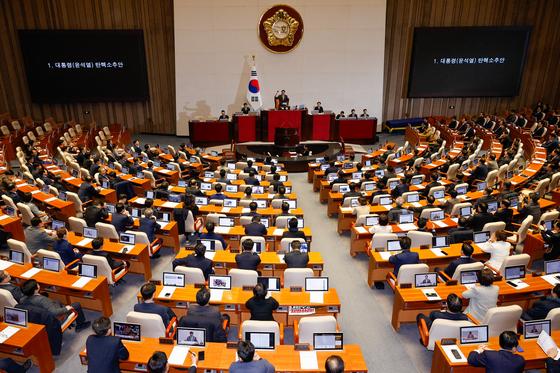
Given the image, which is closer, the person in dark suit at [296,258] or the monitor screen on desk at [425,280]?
the monitor screen on desk at [425,280]

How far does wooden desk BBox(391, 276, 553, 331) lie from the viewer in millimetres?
7113

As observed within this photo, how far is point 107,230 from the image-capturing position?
926 centimetres

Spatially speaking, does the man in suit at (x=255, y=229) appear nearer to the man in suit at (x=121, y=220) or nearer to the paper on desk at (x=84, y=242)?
the man in suit at (x=121, y=220)

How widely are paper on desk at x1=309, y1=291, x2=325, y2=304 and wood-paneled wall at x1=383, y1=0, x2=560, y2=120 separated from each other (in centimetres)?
1885

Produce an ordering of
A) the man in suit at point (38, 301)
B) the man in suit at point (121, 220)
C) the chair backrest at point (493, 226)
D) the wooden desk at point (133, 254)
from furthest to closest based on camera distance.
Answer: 1. the man in suit at point (121, 220)
2. the chair backrest at point (493, 226)
3. the wooden desk at point (133, 254)
4. the man in suit at point (38, 301)

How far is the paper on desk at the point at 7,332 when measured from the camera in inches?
237

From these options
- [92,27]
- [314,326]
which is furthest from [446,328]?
[92,27]

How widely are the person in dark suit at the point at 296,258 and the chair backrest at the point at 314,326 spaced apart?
2.01 m

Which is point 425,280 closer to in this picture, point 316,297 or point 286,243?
point 316,297

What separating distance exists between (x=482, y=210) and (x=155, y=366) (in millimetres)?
8037

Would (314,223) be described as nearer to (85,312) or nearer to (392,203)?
(392,203)

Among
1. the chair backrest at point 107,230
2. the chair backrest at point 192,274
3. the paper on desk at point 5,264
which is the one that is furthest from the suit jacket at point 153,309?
the paper on desk at point 5,264

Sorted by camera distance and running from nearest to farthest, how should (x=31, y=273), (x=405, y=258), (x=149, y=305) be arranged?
(x=149, y=305), (x=31, y=273), (x=405, y=258)

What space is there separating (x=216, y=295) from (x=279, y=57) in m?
17.5
